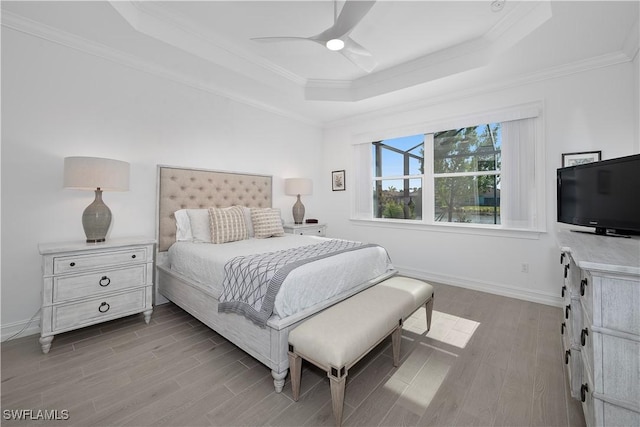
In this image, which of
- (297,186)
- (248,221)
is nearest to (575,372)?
(248,221)

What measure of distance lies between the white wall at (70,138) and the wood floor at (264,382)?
33.3 inches

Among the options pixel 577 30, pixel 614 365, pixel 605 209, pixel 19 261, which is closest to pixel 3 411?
pixel 19 261

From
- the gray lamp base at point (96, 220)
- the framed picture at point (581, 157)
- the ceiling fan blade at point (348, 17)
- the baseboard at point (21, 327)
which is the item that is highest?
the ceiling fan blade at point (348, 17)

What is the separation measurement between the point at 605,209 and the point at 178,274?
364cm

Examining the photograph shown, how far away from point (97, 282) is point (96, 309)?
0.75 ft

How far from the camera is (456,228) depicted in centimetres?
369

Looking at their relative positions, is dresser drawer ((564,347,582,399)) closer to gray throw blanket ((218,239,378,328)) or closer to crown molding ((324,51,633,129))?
gray throw blanket ((218,239,378,328))

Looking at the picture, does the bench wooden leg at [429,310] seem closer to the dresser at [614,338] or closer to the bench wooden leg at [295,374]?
the dresser at [614,338]

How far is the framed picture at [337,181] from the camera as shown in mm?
4879

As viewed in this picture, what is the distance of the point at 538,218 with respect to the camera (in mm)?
3062

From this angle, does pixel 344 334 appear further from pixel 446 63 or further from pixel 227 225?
pixel 446 63

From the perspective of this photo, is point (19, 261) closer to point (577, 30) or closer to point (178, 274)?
point (178, 274)

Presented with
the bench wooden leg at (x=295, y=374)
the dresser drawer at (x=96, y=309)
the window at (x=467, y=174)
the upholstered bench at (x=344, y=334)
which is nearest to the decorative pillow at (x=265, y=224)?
the dresser drawer at (x=96, y=309)

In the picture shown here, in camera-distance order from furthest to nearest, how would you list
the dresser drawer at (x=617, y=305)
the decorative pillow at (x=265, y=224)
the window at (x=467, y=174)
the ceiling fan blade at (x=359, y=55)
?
the window at (x=467, y=174) < the decorative pillow at (x=265, y=224) < the ceiling fan blade at (x=359, y=55) < the dresser drawer at (x=617, y=305)
